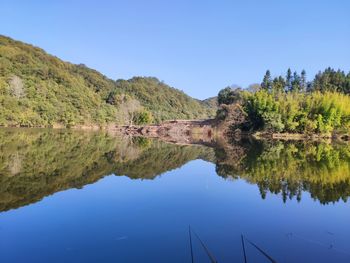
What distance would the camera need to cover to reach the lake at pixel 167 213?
6.07 metres

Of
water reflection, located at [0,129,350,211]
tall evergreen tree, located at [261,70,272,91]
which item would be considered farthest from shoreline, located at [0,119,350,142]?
water reflection, located at [0,129,350,211]

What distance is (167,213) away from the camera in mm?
8695

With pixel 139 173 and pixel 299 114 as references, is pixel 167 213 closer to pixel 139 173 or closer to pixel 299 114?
pixel 139 173

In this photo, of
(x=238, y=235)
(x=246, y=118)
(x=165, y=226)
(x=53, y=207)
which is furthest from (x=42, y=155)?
(x=246, y=118)

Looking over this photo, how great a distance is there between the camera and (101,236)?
6.70 meters

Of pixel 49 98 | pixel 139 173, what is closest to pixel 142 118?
pixel 49 98

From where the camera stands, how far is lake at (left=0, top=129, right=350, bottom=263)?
607 centimetres

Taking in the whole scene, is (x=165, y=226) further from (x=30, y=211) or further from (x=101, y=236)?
(x=30, y=211)

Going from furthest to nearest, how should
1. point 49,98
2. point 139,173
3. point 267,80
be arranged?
point 267,80 → point 49,98 → point 139,173

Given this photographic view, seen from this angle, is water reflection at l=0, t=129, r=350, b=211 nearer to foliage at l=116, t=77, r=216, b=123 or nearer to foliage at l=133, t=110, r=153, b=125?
foliage at l=133, t=110, r=153, b=125

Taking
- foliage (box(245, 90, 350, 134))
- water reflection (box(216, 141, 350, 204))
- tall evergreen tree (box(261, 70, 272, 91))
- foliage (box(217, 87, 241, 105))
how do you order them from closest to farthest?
water reflection (box(216, 141, 350, 204)), foliage (box(245, 90, 350, 134)), foliage (box(217, 87, 241, 105)), tall evergreen tree (box(261, 70, 272, 91))

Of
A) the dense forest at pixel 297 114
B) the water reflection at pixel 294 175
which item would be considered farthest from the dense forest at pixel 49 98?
the water reflection at pixel 294 175

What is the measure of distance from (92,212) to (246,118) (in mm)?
45553

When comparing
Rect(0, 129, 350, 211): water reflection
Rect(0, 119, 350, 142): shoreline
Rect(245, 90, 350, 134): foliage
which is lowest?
Rect(0, 129, 350, 211): water reflection
